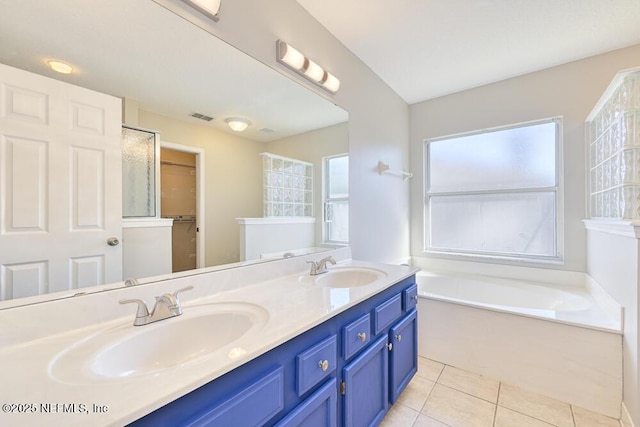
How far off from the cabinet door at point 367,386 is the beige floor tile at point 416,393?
38cm

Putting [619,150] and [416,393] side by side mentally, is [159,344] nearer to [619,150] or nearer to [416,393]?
[416,393]

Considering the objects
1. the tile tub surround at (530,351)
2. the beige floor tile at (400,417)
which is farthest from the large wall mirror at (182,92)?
the tile tub surround at (530,351)

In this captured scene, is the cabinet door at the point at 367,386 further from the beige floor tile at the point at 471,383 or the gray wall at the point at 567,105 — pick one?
the gray wall at the point at 567,105

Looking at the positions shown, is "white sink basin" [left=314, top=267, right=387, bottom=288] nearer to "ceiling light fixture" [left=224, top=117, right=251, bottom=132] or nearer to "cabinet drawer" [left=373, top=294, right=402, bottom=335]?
"cabinet drawer" [left=373, top=294, right=402, bottom=335]

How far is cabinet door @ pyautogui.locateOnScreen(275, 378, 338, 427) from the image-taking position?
0.82 meters

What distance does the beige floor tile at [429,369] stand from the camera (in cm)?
194

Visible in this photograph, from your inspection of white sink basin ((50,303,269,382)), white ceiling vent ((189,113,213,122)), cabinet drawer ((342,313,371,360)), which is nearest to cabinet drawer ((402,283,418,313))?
cabinet drawer ((342,313,371,360))

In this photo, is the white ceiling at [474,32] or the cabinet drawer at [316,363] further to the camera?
the white ceiling at [474,32]

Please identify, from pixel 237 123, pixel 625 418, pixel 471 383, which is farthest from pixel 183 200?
pixel 625 418

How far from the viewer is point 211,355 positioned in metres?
0.68

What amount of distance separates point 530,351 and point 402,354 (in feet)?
3.17

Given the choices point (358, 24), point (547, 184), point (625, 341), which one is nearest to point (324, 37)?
point (358, 24)

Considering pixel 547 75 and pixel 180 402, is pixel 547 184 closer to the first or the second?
pixel 547 75

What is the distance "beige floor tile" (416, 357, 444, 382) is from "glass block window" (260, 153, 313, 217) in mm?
1442
